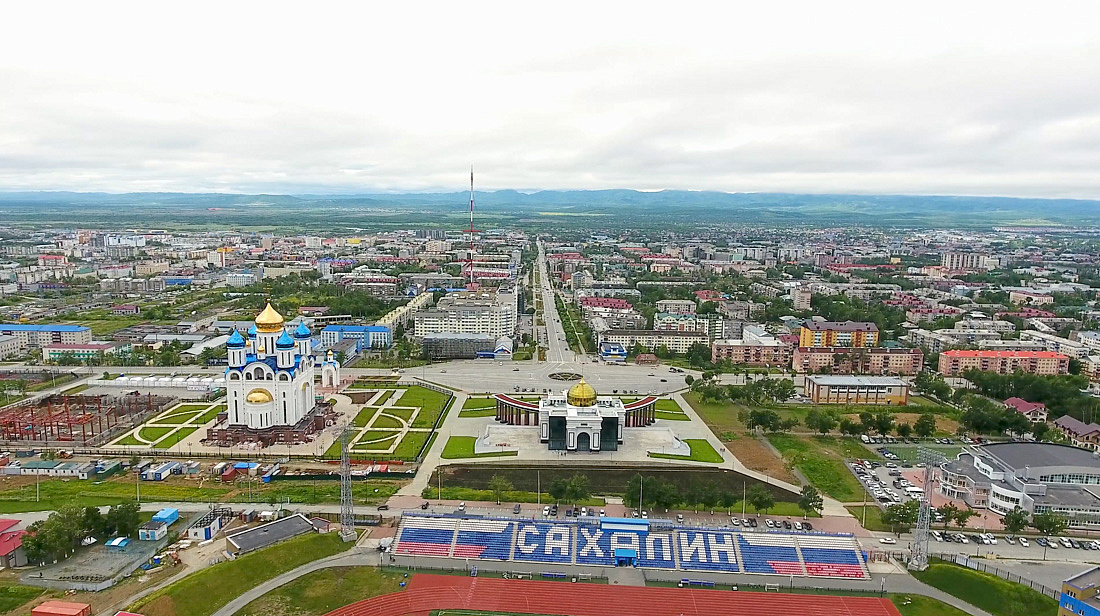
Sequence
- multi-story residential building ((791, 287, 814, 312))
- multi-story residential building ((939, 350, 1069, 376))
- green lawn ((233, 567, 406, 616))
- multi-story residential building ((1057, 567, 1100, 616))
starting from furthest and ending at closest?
1. multi-story residential building ((791, 287, 814, 312))
2. multi-story residential building ((939, 350, 1069, 376))
3. green lawn ((233, 567, 406, 616))
4. multi-story residential building ((1057, 567, 1100, 616))

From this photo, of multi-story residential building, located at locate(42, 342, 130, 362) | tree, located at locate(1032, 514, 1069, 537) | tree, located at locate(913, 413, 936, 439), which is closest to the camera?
tree, located at locate(1032, 514, 1069, 537)

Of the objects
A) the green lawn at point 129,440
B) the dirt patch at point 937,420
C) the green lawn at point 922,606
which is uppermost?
the dirt patch at point 937,420

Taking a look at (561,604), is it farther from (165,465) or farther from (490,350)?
(490,350)

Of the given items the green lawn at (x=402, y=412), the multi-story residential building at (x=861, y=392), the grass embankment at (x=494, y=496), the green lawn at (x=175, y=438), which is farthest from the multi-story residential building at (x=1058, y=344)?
the green lawn at (x=175, y=438)

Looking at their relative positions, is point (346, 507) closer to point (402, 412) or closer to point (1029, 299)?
point (402, 412)

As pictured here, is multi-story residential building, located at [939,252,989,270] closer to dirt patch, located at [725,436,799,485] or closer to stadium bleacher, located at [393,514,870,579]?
dirt patch, located at [725,436,799,485]

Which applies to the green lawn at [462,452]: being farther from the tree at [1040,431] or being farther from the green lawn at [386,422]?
the tree at [1040,431]

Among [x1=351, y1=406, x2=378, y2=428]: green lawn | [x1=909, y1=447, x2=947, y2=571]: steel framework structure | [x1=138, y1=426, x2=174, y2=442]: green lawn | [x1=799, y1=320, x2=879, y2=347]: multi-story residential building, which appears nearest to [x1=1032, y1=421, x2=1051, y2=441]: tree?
[x1=909, y1=447, x2=947, y2=571]: steel framework structure
